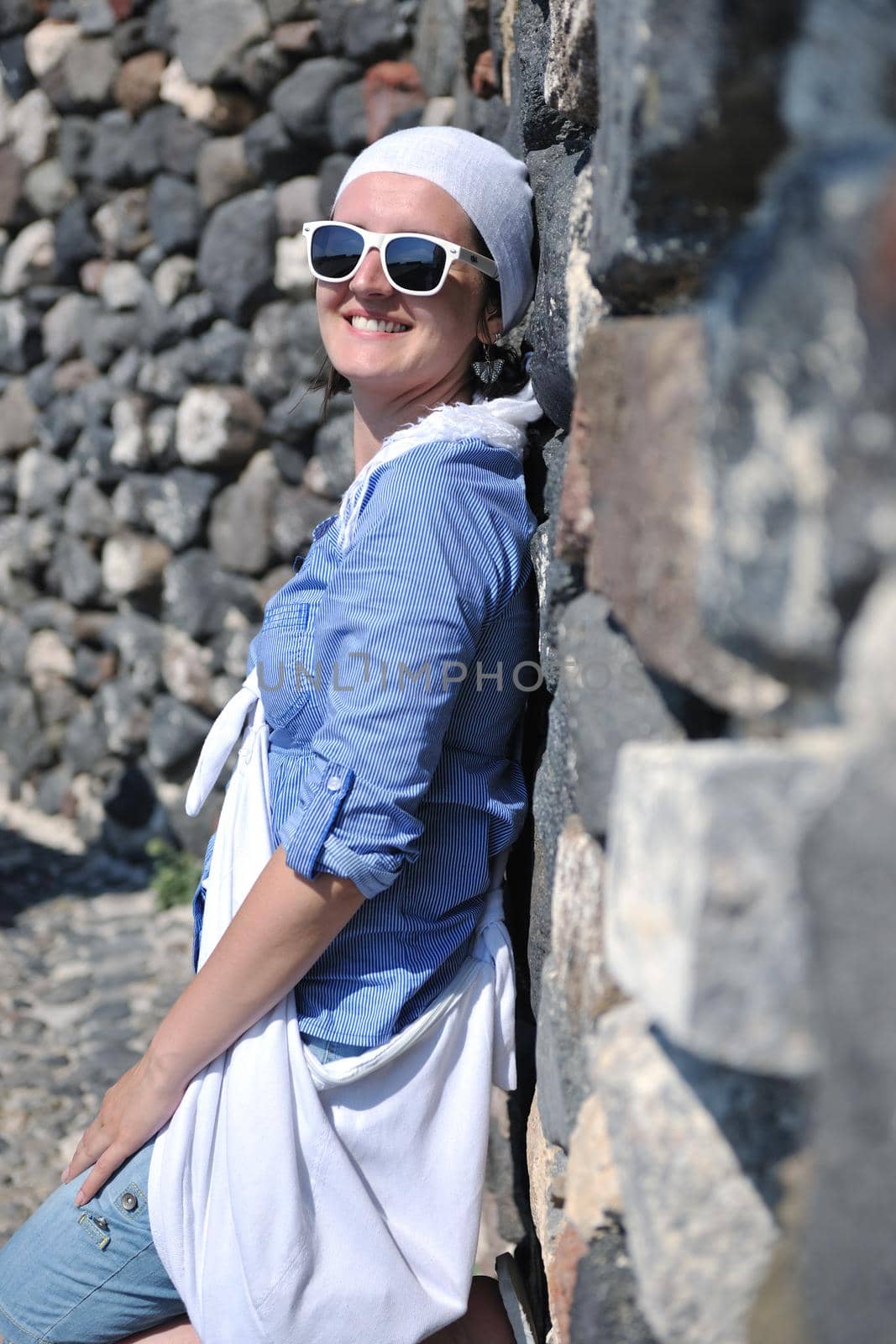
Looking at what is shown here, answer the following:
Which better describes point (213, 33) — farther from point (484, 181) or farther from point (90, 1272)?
point (90, 1272)

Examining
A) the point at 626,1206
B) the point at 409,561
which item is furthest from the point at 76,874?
the point at 626,1206

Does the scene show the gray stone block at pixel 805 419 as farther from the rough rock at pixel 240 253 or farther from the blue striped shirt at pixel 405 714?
the rough rock at pixel 240 253

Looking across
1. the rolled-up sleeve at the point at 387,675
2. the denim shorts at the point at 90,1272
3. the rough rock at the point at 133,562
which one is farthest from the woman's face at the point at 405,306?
the rough rock at the point at 133,562

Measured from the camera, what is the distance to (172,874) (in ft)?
11.7

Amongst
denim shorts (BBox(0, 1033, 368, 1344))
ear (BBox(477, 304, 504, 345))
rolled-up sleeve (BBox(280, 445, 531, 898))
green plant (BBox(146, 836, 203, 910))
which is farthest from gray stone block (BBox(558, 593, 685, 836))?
green plant (BBox(146, 836, 203, 910))

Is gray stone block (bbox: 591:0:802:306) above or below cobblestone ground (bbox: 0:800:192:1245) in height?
above

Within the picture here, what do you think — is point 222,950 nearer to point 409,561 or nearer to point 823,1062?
point 409,561

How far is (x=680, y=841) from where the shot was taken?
579mm

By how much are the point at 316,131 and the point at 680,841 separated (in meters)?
2.84

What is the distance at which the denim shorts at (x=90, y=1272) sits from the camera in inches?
52.1

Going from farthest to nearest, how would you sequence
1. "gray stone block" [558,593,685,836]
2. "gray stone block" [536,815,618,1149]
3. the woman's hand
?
the woman's hand < "gray stone block" [536,815,618,1149] < "gray stone block" [558,593,685,836]

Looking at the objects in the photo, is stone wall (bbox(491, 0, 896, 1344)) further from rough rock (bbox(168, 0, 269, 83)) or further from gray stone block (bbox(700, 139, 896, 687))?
rough rock (bbox(168, 0, 269, 83))

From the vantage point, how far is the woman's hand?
128cm

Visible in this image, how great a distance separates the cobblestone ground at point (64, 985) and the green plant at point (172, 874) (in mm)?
37
